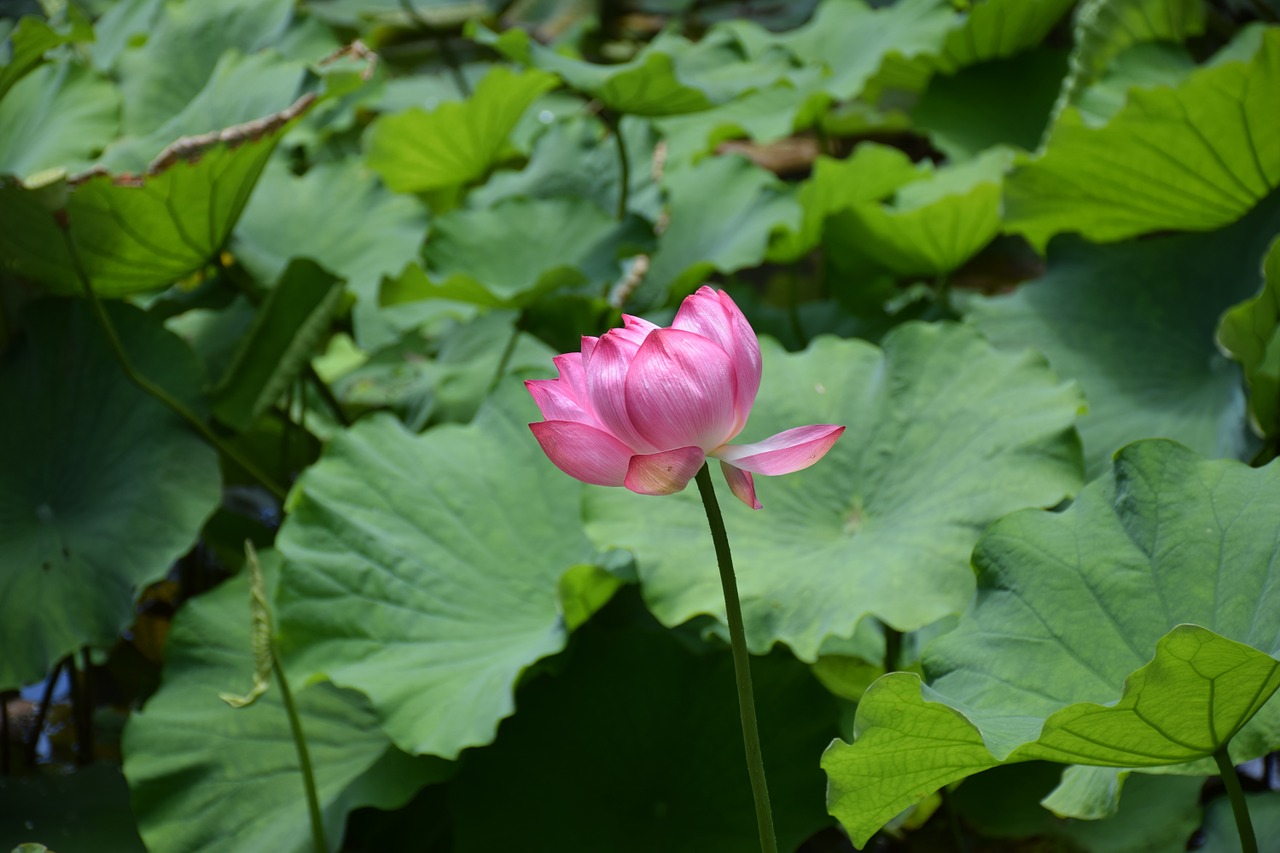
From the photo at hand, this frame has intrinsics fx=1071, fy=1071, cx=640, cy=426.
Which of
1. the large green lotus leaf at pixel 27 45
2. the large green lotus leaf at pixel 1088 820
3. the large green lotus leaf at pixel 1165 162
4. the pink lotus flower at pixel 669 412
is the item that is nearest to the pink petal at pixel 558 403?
the pink lotus flower at pixel 669 412

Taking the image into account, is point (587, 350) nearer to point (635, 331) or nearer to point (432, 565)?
point (635, 331)

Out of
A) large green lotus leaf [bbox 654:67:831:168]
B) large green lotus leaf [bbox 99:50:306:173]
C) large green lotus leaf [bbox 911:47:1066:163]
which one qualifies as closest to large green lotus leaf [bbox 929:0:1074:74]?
large green lotus leaf [bbox 911:47:1066:163]

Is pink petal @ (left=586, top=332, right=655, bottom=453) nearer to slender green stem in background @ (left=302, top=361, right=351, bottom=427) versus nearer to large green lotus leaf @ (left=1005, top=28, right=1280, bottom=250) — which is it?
large green lotus leaf @ (left=1005, top=28, right=1280, bottom=250)

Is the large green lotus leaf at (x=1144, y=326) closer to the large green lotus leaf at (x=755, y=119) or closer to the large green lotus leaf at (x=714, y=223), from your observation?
the large green lotus leaf at (x=714, y=223)

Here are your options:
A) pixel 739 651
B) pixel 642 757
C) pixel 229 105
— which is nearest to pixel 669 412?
pixel 739 651

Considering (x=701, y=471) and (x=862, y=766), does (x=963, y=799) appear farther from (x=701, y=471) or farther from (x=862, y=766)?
(x=701, y=471)

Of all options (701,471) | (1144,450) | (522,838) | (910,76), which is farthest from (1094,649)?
(910,76)
